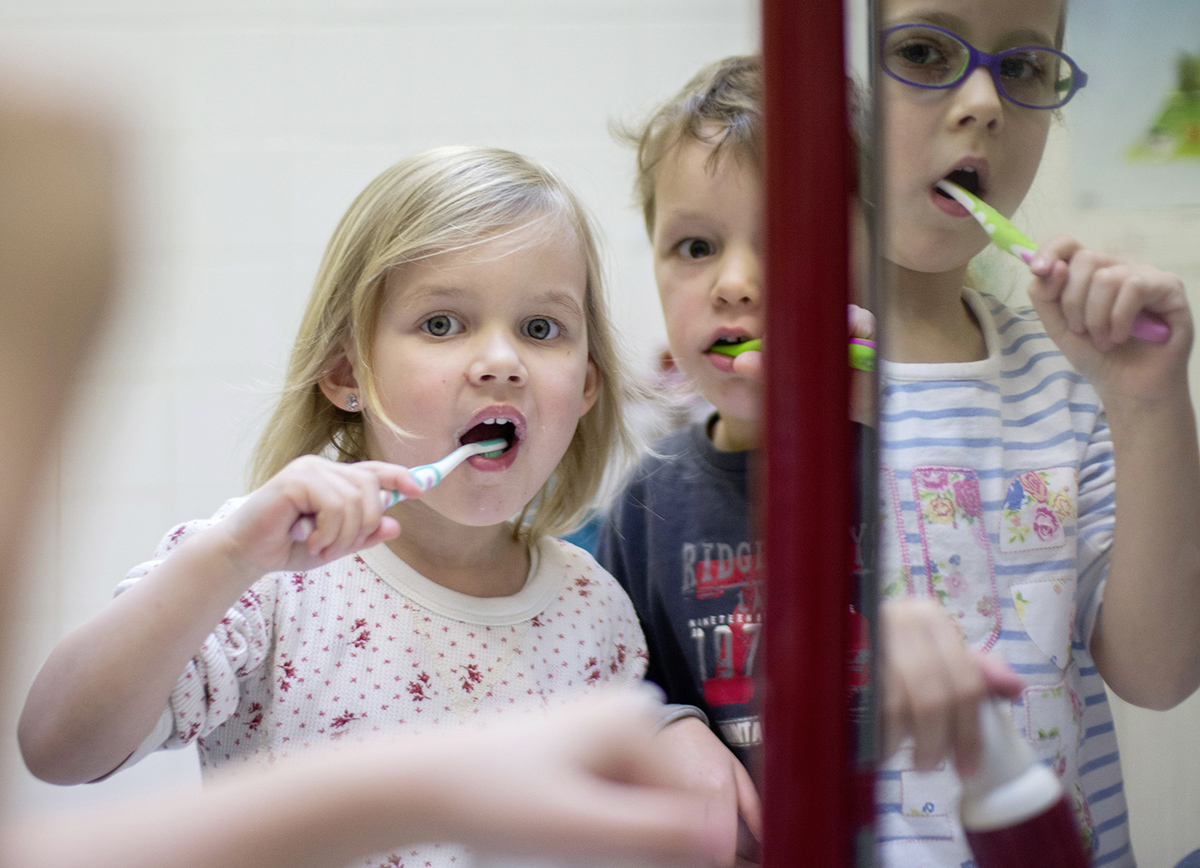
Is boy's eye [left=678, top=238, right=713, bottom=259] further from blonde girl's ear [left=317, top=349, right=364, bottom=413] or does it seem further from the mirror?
the mirror

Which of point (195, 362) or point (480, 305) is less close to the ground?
point (480, 305)

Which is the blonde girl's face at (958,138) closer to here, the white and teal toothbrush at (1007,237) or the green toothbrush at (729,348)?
the white and teal toothbrush at (1007,237)

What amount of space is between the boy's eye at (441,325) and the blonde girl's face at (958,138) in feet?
0.78

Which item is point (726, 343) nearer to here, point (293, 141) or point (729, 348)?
point (729, 348)

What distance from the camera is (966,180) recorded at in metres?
0.28

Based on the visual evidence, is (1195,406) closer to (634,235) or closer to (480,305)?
(480,305)

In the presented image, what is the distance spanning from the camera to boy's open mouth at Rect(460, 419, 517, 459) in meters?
0.45

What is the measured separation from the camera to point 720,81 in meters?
0.52

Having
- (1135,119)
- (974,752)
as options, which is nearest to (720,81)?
(1135,119)

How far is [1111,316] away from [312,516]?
277 mm

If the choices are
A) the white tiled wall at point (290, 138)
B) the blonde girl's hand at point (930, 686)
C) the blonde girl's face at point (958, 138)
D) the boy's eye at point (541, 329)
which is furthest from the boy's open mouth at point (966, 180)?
the white tiled wall at point (290, 138)

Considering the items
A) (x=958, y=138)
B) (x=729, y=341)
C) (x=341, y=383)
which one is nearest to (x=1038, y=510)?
(x=958, y=138)

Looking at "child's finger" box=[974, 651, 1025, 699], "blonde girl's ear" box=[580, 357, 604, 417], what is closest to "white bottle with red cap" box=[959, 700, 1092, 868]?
"child's finger" box=[974, 651, 1025, 699]

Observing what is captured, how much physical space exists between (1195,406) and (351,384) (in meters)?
0.39
